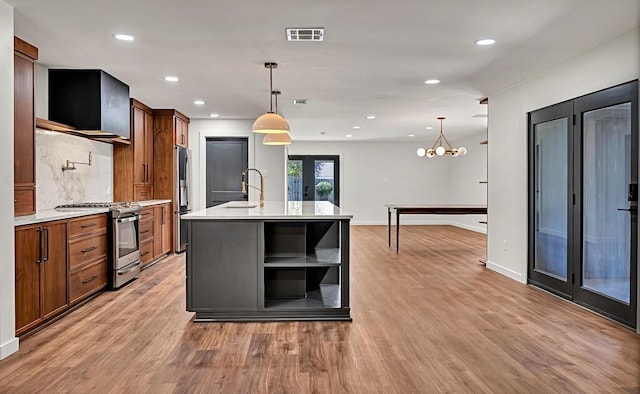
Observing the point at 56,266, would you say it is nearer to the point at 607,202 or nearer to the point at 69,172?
the point at 69,172

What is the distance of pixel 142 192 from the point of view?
715 cm

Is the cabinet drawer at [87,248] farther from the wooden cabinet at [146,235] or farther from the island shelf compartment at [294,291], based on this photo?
the island shelf compartment at [294,291]

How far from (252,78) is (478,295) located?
3322 millimetres

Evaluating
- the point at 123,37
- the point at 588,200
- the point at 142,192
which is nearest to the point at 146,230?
the point at 142,192

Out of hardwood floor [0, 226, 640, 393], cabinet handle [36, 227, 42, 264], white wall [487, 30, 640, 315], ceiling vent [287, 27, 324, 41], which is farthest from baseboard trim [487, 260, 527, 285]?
cabinet handle [36, 227, 42, 264]

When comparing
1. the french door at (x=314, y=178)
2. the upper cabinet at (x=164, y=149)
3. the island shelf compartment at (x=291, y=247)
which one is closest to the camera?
the island shelf compartment at (x=291, y=247)

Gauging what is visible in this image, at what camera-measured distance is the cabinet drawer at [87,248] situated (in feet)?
14.0

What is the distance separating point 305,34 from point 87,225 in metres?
2.72

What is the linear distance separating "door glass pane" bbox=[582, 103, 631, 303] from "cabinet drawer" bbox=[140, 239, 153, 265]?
5.09 meters

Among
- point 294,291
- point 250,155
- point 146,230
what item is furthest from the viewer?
point 250,155

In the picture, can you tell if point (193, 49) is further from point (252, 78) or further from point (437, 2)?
point (437, 2)

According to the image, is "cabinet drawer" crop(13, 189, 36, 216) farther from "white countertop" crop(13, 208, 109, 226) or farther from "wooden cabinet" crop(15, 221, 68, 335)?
"wooden cabinet" crop(15, 221, 68, 335)

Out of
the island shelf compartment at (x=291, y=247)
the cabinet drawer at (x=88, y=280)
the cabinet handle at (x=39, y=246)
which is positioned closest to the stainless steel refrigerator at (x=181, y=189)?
the cabinet drawer at (x=88, y=280)

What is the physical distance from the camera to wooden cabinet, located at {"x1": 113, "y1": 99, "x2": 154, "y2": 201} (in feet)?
21.9
